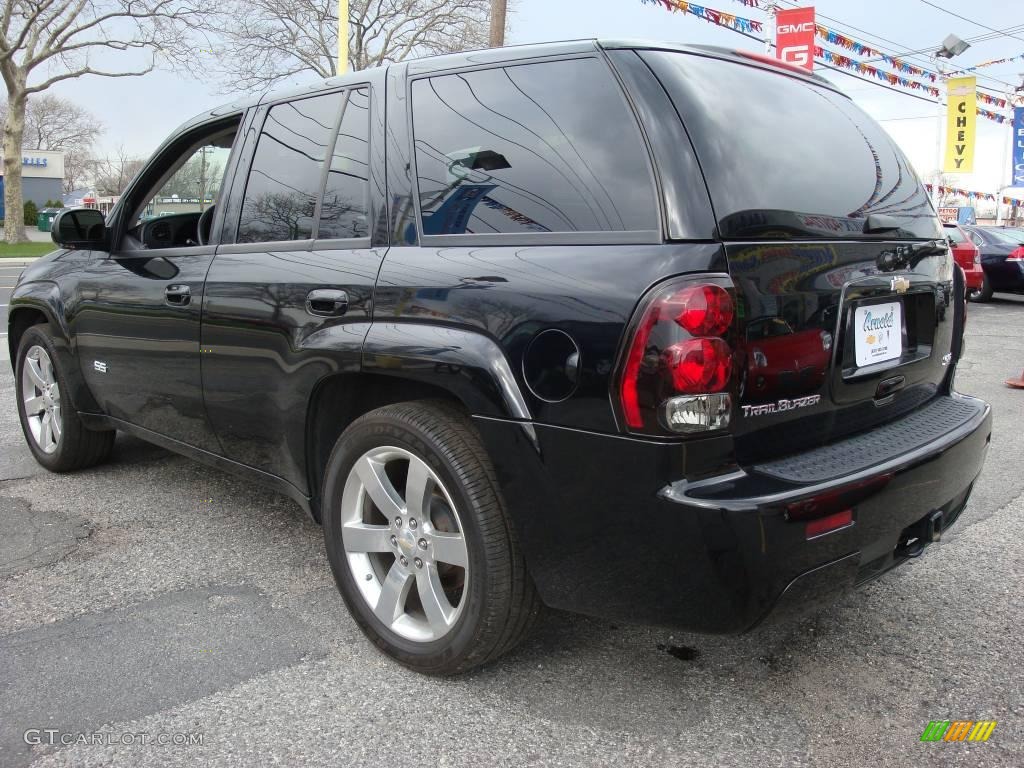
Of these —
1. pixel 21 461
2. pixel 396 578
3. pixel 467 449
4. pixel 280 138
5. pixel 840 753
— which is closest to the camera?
pixel 840 753

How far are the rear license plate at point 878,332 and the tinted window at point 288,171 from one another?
5.79ft

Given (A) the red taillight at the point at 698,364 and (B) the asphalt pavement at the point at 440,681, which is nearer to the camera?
(A) the red taillight at the point at 698,364

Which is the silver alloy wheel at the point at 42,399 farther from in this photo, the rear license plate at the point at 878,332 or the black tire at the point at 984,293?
the black tire at the point at 984,293

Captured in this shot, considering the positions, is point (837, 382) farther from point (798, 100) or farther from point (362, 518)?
point (362, 518)

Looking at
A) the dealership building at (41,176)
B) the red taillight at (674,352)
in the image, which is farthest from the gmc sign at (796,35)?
the dealership building at (41,176)

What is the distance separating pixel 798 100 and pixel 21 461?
170 inches

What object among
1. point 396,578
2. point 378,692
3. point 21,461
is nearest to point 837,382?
point 396,578

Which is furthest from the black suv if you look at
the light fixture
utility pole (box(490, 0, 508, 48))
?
the light fixture

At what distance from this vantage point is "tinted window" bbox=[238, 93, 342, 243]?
9.70 feet

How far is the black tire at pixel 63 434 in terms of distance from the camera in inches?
166

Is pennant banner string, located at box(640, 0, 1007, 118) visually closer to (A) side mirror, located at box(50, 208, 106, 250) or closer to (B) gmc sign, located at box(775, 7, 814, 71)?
(B) gmc sign, located at box(775, 7, 814, 71)

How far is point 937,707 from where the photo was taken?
2.35 meters

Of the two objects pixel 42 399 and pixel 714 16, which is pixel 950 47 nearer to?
pixel 714 16

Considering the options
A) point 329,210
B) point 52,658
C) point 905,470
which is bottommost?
point 52,658
